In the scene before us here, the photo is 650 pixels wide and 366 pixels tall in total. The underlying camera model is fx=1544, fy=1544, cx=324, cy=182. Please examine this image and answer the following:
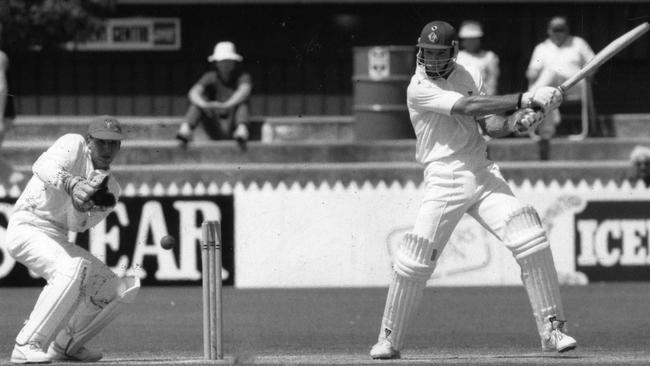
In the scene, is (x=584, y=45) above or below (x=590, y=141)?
above

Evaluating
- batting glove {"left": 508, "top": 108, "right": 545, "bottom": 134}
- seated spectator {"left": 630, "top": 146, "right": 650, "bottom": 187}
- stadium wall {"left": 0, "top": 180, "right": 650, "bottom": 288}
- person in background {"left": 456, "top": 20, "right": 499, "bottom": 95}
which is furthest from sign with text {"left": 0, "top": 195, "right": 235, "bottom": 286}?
batting glove {"left": 508, "top": 108, "right": 545, "bottom": 134}

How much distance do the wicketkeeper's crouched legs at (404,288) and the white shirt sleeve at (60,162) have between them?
2008 mm

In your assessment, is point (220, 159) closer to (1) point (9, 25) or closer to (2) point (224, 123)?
(2) point (224, 123)

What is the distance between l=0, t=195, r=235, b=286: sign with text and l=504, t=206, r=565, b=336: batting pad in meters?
5.15

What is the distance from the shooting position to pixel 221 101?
48.1 ft

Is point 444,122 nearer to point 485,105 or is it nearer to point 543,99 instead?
point 485,105

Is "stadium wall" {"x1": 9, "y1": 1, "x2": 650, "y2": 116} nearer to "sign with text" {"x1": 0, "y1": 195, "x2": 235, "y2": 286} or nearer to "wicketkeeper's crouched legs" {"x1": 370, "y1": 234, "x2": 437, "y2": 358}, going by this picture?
"sign with text" {"x1": 0, "y1": 195, "x2": 235, "y2": 286}

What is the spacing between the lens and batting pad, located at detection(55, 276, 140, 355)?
30.2ft

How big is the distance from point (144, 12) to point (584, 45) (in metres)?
6.56

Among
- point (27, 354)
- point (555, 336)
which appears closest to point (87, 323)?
point (27, 354)

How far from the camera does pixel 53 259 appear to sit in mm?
9102

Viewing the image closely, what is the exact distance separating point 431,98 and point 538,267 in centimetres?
117

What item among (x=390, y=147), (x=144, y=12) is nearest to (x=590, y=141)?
(x=390, y=147)

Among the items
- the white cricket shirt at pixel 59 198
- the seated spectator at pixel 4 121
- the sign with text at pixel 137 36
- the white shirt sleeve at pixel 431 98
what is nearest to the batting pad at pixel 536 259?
the white shirt sleeve at pixel 431 98
